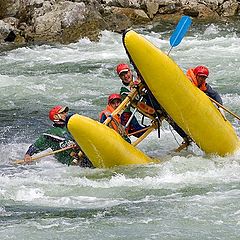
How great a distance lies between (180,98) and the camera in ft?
28.8

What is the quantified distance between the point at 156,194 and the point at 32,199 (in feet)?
4.32

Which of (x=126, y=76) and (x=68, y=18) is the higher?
(x=126, y=76)

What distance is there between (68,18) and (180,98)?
36.1 feet

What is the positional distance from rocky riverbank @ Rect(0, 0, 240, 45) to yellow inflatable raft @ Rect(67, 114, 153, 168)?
10.7 meters

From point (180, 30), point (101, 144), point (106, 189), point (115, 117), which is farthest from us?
point (180, 30)

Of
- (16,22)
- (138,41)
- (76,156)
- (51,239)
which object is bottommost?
(16,22)

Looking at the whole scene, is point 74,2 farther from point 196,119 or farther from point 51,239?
point 51,239

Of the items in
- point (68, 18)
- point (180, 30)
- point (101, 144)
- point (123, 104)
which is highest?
point (180, 30)

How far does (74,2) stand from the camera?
2052 cm

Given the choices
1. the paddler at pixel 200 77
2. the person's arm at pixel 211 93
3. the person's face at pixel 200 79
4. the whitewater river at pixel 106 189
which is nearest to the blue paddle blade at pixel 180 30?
the paddler at pixel 200 77

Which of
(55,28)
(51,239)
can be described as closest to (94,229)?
(51,239)

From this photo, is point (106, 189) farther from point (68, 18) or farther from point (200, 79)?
point (68, 18)

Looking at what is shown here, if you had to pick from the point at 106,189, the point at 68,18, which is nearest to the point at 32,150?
the point at 106,189

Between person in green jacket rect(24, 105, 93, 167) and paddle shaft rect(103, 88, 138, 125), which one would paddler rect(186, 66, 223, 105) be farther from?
person in green jacket rect(24, 105, 93, 167)
